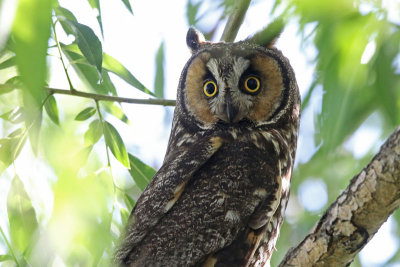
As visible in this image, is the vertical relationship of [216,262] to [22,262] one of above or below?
above

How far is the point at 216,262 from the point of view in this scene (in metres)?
2.07

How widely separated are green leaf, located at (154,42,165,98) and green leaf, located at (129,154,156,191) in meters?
0.77

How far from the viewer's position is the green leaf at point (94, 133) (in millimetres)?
2229

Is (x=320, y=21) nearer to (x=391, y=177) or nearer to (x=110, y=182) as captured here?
(x=391, y=177)

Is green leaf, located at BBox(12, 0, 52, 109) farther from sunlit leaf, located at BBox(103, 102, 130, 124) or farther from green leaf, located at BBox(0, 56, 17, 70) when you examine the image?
sunlit leaf, located at BBox(103, 102, 130, 124)

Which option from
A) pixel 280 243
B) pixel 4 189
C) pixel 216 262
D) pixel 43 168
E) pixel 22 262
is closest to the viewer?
pixel 22 262

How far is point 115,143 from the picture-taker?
7.35ft

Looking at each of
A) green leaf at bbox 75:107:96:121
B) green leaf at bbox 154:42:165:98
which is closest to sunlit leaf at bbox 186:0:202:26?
green leaf at bbox 154:42:165:98

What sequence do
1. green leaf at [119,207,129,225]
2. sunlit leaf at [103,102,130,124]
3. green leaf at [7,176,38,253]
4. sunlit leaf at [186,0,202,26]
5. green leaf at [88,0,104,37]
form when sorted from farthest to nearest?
sunlit leaf at [103,102,130,124], green leaf at [119,207,129,225], green leaf at [7,176,38,253], green leaf at [88,0,104,37], sunlit leaf at [186,0,202,26]

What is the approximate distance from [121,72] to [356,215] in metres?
1.24

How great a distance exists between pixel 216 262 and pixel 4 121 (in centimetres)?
108

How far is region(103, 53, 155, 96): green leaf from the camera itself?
2.23 metres

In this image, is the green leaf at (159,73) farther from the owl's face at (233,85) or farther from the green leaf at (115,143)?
the owl's face at (233,85)

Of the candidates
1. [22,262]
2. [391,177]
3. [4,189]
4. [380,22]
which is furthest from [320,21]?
[4,189]
